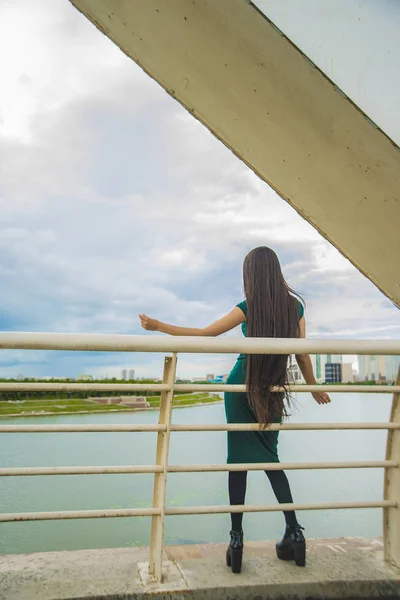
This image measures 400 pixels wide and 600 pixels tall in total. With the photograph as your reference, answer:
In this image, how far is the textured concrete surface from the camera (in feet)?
4.32

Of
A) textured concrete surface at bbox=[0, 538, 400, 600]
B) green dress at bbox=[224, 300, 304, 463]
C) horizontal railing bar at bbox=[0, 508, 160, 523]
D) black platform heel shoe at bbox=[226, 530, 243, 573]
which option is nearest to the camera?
horizontal railing bar at bbox=[0, 508, 160, 523]

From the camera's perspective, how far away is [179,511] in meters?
1.33

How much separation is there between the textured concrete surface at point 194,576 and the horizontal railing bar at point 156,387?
52 cm

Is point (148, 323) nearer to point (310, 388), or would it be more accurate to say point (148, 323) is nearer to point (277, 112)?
point (310, 388)

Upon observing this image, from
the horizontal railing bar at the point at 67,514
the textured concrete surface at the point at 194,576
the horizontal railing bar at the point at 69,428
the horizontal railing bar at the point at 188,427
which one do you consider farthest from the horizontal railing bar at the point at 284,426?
the textured concrete surface at the point at 194,576

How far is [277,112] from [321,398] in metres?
1.01

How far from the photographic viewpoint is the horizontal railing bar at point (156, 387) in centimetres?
125

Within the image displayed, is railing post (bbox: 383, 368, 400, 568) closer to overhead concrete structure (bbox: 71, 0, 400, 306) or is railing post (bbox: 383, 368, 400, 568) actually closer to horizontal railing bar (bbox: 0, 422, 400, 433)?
horizontal railing bar (bbox: 0, 422, 400, 433)

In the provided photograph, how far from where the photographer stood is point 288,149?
6.07 feet

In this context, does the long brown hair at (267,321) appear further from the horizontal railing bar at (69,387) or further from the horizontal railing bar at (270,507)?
the horizontal railing bar at (69,387)

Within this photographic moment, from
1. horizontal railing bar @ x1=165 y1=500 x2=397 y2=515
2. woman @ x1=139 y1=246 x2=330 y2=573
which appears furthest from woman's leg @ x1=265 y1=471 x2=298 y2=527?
horizontal railing bar @ x1=165 y1=500 x2=397 y2=515

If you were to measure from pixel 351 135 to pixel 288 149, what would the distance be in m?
0.25

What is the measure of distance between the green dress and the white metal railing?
142 millimetres

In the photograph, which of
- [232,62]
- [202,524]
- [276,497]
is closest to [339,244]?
[232,62]
